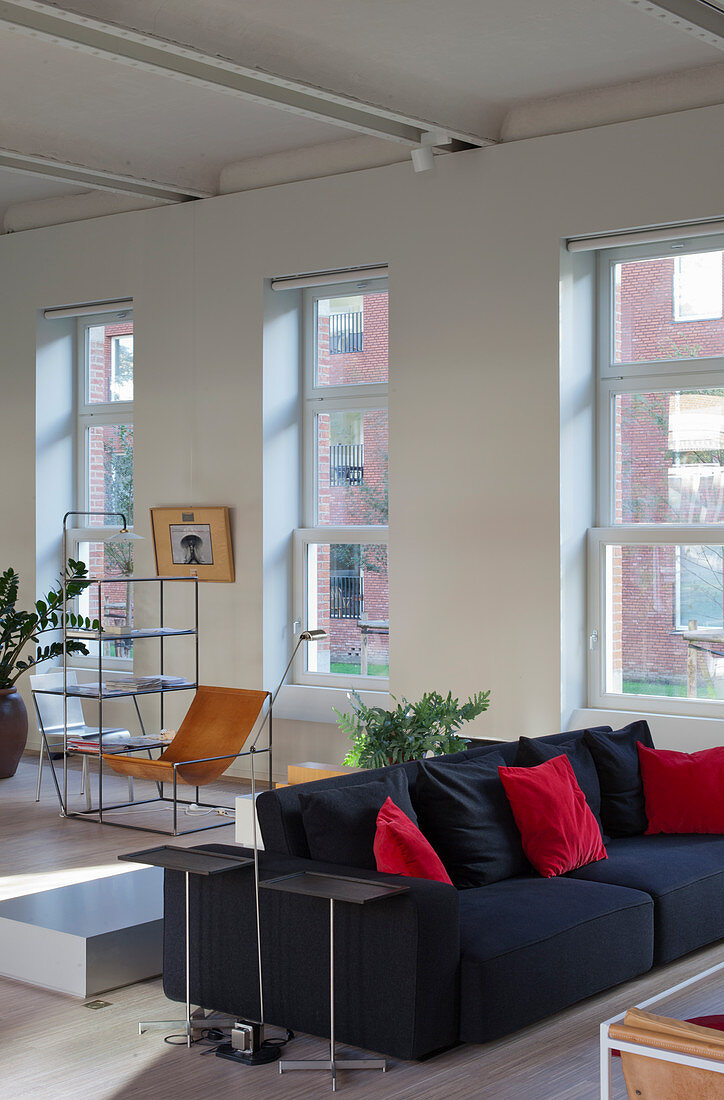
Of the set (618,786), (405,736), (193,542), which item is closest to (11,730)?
→ (193,542)

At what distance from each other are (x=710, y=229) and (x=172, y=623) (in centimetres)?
457

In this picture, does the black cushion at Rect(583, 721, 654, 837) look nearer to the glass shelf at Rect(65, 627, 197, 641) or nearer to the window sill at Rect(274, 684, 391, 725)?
the window sill at Rect(274, 684, 391, 725)

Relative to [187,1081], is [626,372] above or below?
above

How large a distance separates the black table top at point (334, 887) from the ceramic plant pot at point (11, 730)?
5403mm

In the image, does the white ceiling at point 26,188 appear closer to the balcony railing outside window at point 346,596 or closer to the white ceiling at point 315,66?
the white ceiling at point 315,66

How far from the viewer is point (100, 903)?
199 inches

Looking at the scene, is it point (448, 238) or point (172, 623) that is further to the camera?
point (172, 623)

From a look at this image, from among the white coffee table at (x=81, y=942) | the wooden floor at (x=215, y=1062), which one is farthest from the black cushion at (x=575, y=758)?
the white coffee table at (x=81, y=942)

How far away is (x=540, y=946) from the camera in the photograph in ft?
13.3

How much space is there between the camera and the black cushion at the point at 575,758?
5.28m

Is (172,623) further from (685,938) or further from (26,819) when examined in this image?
(685,938)

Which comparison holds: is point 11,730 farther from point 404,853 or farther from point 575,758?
point 404,853

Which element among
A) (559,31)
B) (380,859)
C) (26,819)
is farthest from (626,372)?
(26,819)

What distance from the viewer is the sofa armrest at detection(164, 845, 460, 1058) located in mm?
3787
